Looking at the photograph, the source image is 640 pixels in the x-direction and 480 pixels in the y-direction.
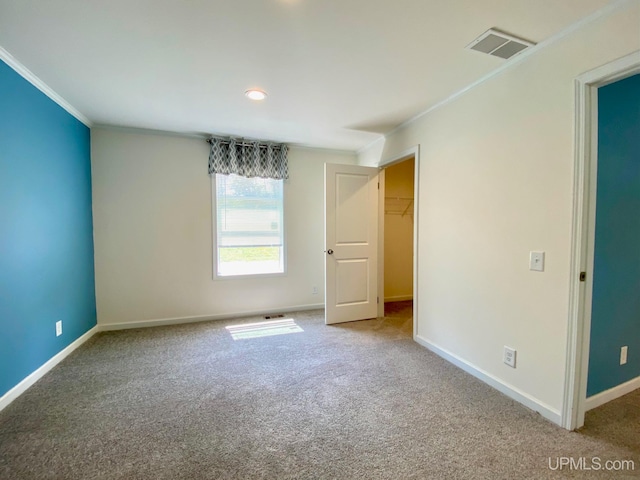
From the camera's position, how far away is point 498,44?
1.83m

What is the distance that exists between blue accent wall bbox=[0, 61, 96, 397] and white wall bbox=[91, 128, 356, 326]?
0.89ft

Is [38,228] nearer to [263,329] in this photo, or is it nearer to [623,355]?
[263,329]

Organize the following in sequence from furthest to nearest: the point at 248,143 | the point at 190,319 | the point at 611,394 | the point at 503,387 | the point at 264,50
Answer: the point at 248,143, the point at 190,319, the point at 503,387, the point at 611,394, the point at 264,50

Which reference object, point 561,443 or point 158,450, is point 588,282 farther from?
point 158,450

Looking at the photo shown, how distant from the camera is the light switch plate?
74.5 inches

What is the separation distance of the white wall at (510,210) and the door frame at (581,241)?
0.14 ft

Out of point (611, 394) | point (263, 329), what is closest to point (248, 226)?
point (263, 329)

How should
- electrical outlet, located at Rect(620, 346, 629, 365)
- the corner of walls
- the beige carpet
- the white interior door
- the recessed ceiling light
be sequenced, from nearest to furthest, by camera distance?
1. the beige carpet
2. electrical outlet, located at Rect(620, 346, 629, 365)
3. the recessed ceiling light
4. the white interior door
5. the corner of walls

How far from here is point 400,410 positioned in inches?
77.1

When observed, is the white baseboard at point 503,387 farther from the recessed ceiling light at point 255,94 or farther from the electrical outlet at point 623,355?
the recessed ceiling light at point 255,94

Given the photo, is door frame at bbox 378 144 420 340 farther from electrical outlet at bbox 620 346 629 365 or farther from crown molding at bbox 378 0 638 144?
electrical outlet at bbox 620 346 629 365

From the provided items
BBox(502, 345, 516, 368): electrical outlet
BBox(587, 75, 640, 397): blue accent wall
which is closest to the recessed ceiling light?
BBox(587, 75, 640, 397): blue accent wall

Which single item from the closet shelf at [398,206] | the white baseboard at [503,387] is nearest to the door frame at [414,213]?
the white baseboard at [503,387]

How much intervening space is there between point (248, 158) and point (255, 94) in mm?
1456
